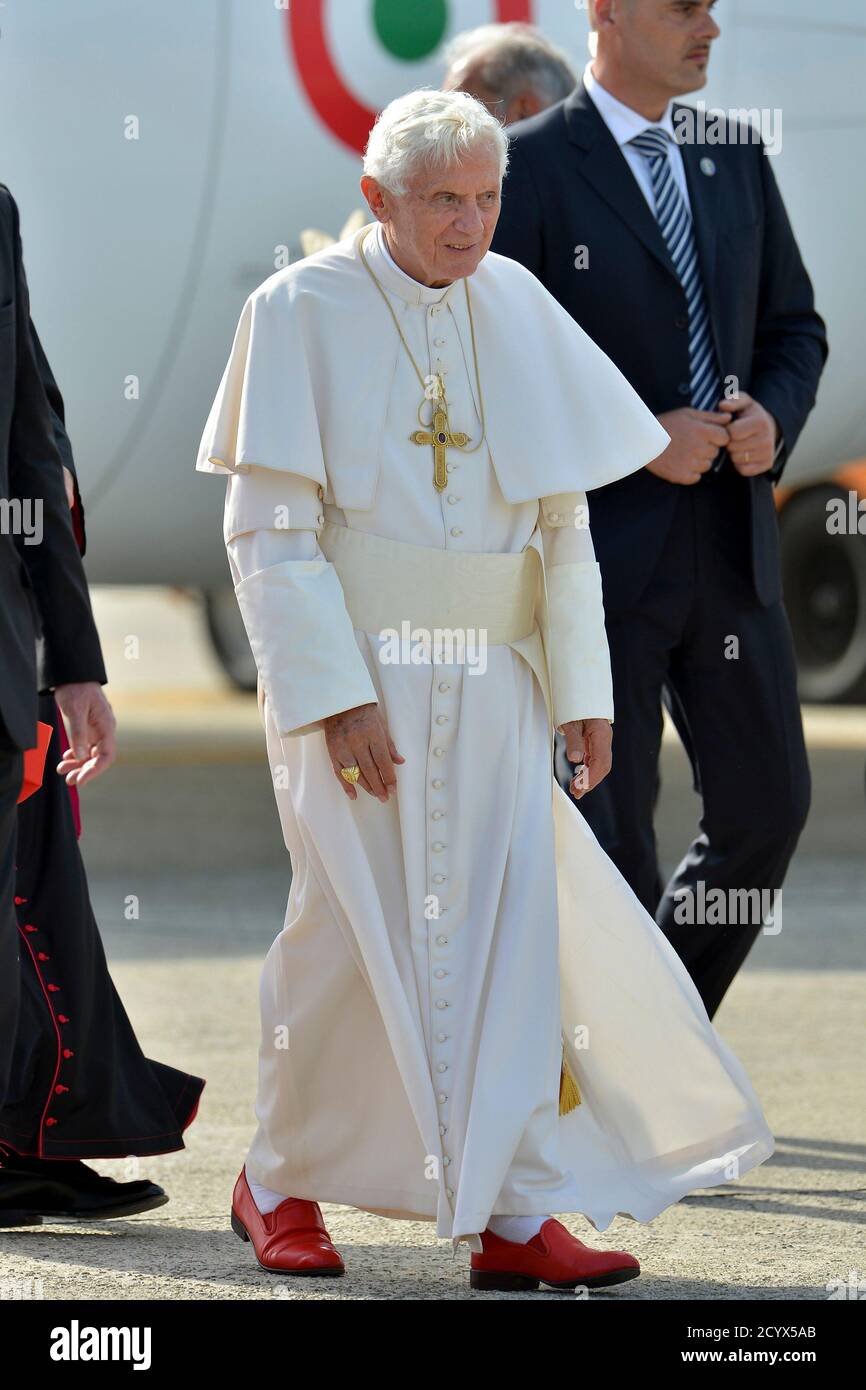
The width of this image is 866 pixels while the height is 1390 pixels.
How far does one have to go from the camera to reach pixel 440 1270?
3164 mm

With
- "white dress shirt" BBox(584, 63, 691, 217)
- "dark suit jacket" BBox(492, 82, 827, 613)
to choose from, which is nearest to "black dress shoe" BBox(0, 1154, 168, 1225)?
"dark suit jacket" BBox(492, 82, 827, 613)

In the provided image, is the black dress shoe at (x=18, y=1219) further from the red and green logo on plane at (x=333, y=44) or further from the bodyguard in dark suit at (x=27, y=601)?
the red and green logo on plane at (x=333, y=44)

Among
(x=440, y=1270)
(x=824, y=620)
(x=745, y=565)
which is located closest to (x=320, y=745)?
(x=440, y=1270)

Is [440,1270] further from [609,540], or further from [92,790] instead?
[92,790]

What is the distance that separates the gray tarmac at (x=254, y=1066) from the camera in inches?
121

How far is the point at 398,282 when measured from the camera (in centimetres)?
315

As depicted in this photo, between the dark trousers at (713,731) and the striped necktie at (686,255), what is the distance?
0.52 ft

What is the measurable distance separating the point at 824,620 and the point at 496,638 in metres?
9.50

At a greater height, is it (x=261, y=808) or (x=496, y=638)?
(x=496, y=638)

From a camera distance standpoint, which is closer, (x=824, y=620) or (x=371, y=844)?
(x=371, y=844)

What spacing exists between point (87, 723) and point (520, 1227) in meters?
0.84

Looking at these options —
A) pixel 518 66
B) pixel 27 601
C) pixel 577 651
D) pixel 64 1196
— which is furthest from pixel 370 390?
pixel 518 66

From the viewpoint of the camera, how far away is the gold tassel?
3123 mm

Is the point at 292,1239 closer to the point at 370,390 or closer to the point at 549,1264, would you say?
the point at 549,1264
